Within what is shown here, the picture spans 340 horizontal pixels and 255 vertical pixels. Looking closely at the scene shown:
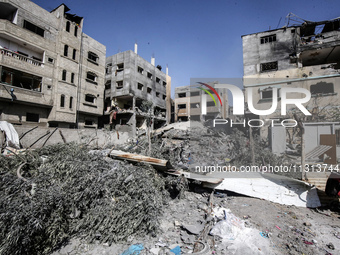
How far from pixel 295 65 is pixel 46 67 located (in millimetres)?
22367

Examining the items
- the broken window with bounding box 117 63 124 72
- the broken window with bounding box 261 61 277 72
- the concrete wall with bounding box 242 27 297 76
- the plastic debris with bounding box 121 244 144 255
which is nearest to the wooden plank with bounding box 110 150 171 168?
the plastic debris with bounding box 121 244 144 255

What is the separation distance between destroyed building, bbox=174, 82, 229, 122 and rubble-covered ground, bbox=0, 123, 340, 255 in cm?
2533

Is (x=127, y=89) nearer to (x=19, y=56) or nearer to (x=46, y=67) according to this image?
(x=46, y=67)

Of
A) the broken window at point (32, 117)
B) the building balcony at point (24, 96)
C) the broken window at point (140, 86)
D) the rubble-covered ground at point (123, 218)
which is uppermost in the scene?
the broken window at point (140, 86)

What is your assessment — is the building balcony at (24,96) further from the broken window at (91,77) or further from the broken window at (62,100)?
the broken window at (91,77)

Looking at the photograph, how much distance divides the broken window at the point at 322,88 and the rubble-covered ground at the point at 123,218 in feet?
39.4

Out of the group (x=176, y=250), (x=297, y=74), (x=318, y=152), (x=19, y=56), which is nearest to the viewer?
(x=176, y=250)

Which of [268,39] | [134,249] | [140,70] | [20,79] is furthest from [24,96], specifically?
[268,39]

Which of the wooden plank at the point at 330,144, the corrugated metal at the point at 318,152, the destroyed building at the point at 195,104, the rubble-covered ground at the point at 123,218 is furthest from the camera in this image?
the destroyed building at the point at 195,104

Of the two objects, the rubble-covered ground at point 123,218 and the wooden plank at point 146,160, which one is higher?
the wooden plank at point 146,160

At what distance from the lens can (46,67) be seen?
47.3ft

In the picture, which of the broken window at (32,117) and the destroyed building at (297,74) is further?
the broken window at (32,117)

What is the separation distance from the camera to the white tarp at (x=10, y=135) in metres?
7.44

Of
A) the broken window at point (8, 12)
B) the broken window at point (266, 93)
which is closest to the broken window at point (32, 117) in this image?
the broken window at point (8, 12)
